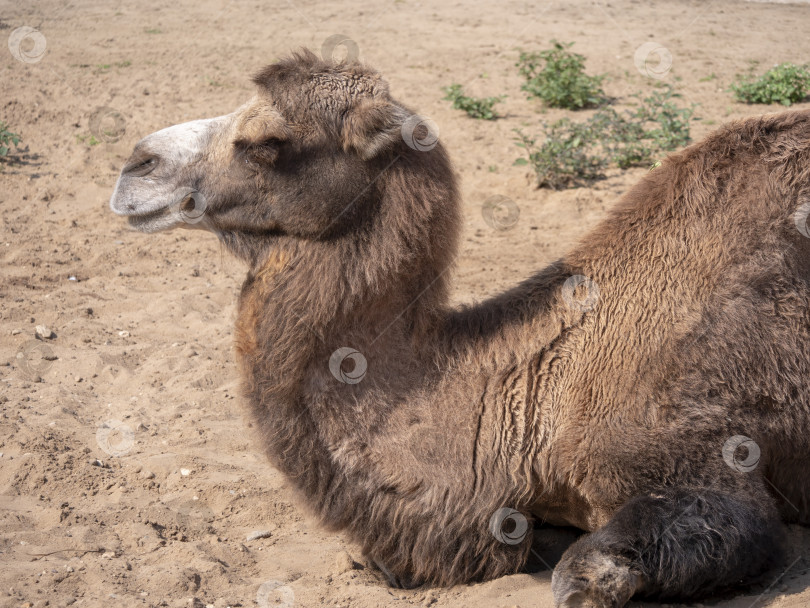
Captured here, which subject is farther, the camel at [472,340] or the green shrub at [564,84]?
the green shrub at [564,84]

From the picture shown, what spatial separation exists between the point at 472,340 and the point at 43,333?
3768 millimetres

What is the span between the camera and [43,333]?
6.51m

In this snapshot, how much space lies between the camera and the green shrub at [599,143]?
931cm

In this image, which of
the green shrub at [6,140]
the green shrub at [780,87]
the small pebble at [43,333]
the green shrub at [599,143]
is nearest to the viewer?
the small pebble at [43,333]

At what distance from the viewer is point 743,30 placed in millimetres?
15008

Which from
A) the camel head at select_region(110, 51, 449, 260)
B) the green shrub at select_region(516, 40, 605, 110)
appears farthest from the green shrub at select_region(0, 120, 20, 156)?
the camel head at select_region(110, 51, 449, 260)

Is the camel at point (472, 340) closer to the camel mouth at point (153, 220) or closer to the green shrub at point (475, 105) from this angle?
the camel mouth at point (153, 220)

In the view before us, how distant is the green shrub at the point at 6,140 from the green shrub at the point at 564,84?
19.9 ft

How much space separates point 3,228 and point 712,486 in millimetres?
6890

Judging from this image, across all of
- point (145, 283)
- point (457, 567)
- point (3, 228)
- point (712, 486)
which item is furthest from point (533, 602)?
point (3, 228)

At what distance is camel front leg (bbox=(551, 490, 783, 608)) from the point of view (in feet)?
11.4

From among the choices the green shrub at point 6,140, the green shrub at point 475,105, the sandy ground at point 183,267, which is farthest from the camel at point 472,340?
the green shrub at point 475,105

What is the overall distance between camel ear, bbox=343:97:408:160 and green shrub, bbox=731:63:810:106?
8172 mm

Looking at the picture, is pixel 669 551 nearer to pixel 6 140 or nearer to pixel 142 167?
pixel 142 167
